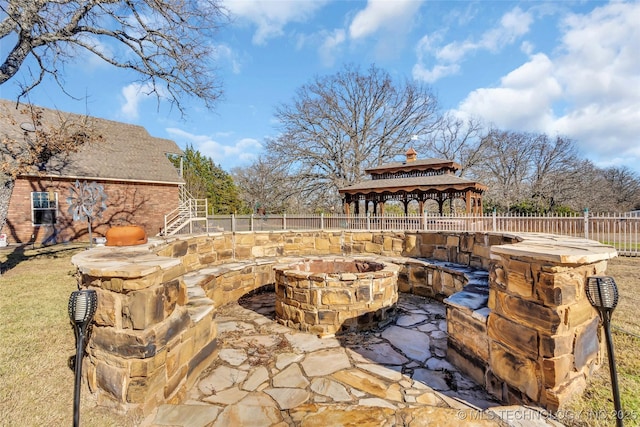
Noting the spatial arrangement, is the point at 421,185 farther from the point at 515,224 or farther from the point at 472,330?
the point at 472,330

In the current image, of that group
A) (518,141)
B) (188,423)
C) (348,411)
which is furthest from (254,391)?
(518,141)

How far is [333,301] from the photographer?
3707 mm

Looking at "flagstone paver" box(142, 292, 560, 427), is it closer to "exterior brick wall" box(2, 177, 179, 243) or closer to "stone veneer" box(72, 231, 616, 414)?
"stone veneer" box(72, 231, 616, 414)

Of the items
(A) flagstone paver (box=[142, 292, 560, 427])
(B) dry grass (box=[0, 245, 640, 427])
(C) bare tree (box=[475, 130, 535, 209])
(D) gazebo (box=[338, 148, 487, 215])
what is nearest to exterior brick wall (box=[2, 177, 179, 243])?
(B) dry grass (box=[0, 245, 640, 427])

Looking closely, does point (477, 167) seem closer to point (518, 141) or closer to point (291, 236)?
point (518, 141)

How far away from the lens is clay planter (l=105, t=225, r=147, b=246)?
3691mm

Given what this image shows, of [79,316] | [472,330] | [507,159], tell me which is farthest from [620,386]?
[507,159]

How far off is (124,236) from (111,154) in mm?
13556

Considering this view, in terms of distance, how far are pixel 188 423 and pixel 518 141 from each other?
32092 mm

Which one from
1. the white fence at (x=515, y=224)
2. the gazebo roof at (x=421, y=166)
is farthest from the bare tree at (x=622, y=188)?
the white fence at (x=515, y=224)

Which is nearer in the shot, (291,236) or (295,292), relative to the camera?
(295,292)

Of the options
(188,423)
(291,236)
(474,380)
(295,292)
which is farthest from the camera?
(291,236)

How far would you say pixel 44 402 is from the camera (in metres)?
2.01

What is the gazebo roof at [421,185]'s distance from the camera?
13.1m
